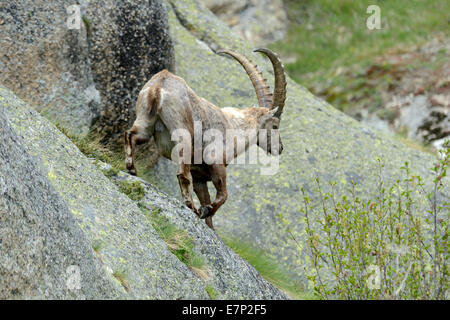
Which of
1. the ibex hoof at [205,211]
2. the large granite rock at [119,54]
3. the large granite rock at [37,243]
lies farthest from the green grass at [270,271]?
→ the large granite rock at [37,243]

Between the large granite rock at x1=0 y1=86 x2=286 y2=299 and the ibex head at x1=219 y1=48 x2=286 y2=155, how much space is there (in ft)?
10.4

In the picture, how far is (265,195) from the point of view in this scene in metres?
14.2

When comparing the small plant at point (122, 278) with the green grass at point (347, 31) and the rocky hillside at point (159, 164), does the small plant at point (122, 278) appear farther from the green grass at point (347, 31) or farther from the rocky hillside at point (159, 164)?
the green grass at point (347, 31)

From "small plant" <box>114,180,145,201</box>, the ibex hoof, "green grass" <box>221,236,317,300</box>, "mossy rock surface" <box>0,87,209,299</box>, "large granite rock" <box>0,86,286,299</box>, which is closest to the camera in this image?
"large granite rock" <box>0,86,286,299</box>

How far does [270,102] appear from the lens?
11984mm

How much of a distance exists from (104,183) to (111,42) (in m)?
4.95

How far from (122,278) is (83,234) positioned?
22.8 inches

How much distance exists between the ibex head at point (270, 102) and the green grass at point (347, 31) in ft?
56.8

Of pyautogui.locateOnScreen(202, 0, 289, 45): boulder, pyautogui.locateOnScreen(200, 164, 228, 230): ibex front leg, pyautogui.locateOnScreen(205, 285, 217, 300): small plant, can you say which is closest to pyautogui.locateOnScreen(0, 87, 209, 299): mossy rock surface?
pyautogui.locateOnScreen(205, 285, 217, 300): small plant

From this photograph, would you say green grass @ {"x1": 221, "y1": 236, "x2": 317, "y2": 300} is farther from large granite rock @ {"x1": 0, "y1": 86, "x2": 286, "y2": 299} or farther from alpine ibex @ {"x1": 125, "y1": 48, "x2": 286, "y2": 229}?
large granite rock @ {"x1": 0, "y1": 86, "x2": 286, "y2": 299}

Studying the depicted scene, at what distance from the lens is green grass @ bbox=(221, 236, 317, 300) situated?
1148 cm

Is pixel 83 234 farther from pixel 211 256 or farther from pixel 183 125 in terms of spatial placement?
pixel 183 125

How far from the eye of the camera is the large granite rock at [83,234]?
5500 mm

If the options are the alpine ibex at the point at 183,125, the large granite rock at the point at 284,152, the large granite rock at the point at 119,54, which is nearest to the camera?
the alpine ibex at the point at 183,125
